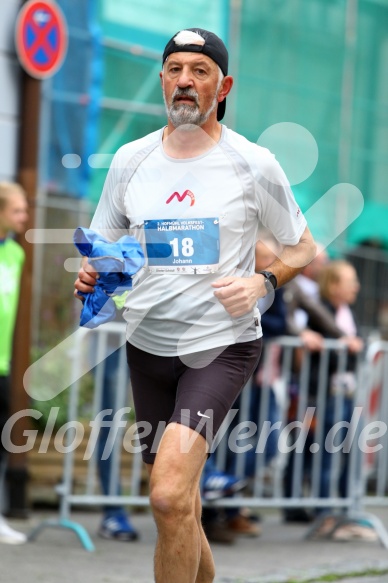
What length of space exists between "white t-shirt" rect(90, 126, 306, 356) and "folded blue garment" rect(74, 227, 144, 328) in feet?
0.66

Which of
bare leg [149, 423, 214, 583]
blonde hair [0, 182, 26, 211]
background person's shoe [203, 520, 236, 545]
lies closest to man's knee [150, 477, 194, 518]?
bare leg [149, 423, 214, 583]

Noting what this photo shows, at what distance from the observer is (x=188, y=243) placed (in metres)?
4.77

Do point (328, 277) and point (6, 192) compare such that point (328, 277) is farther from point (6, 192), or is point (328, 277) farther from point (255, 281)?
point (255, 281)

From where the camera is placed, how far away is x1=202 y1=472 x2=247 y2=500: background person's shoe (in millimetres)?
7645

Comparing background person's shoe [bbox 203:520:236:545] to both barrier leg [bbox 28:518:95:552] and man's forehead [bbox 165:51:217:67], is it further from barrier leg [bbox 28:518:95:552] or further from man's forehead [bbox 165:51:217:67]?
man's forehead [bbox 165:51:217:67]

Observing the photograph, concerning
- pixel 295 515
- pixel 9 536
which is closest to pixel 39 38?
pixel 9 536

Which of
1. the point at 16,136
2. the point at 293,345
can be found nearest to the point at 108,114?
the point at 16,136

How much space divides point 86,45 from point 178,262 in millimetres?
5889

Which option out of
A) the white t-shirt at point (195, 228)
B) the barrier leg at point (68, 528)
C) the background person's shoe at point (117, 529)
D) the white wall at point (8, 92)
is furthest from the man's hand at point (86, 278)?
the white wall at point (8, 92)

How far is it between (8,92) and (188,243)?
3.78 meters

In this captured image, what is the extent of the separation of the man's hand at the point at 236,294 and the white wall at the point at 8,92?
3.84m

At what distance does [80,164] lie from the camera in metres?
10.3

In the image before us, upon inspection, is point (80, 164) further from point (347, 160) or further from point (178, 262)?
point (178, 262)

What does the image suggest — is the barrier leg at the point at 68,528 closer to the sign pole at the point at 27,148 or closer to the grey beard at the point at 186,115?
the sign pole at the point at 27,148
